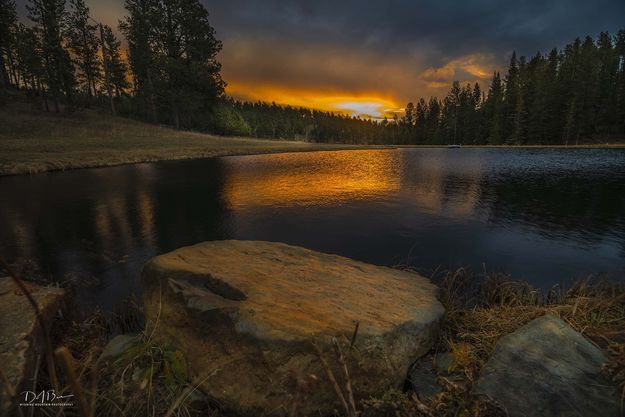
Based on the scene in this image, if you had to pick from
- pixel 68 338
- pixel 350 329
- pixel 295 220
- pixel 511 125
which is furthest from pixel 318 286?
pixel 511 125

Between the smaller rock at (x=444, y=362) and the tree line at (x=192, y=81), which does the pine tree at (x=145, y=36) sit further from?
the smaller rock at (x=444, y=362)

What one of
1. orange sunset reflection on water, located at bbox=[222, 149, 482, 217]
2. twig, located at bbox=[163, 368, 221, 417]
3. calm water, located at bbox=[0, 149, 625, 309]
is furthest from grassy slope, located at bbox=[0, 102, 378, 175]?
twig, located at bbox=[163, 368, 221, 417]

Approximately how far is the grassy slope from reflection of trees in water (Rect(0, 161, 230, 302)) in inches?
304

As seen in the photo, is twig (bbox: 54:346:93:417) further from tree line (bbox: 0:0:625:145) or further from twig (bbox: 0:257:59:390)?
tree line (bbox: 0:0:625:145)

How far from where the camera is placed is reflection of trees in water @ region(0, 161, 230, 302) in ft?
31.4

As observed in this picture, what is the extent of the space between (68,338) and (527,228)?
1539cm

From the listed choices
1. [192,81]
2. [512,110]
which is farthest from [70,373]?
[512,110]

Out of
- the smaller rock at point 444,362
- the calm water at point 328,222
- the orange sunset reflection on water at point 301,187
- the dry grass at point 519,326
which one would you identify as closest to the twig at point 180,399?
the dry grass at point 519,326

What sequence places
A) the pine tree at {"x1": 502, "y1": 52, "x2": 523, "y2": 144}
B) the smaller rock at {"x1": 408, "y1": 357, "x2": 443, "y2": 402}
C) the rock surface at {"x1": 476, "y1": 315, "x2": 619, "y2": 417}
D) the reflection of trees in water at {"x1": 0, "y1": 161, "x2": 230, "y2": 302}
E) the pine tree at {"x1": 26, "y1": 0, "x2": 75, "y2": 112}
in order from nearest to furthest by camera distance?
the rock surface at {"x1": 476, "y1": 315, "x2": 619, "y2": 417} → the smaller rock at {"x1": 408, "y1": 357, "x2": 443, "y2": 402} → the reflection of trees in water at {"x1": 0, "y1": 161, "x2": 230, "y2": 302} → the pine tree at {"x1": 26, "y1": 0, "x2": 75, "y2": 112} → the pine tree at {"x1": 502, "y1": 52, "x2": 523, "y2": 144}

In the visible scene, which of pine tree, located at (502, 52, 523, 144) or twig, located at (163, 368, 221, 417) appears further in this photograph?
pine tree, located at (502, 52, 523, 144)

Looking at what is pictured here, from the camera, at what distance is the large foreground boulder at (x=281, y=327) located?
3301 millimetres

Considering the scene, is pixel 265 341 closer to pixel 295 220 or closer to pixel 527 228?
pixel 295 220

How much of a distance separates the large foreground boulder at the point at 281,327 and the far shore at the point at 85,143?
109ft
